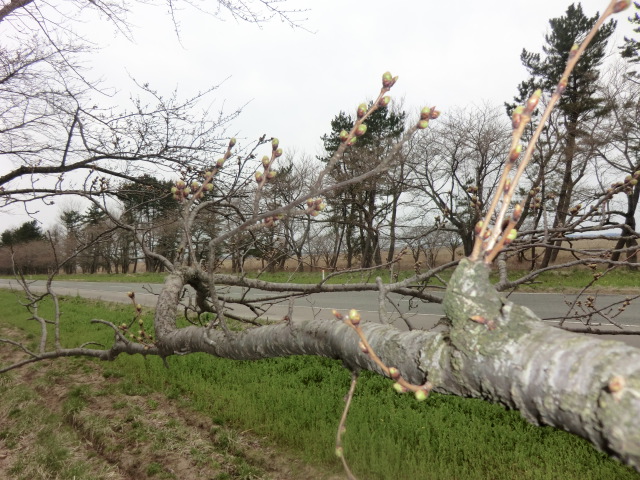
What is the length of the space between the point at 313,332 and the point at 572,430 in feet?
3.10

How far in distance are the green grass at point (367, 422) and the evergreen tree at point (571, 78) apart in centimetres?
1312

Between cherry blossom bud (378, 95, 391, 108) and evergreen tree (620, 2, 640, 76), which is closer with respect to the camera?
cherry blossom bud (378, 95, 391, 108)

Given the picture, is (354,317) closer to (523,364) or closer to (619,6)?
(523,364)

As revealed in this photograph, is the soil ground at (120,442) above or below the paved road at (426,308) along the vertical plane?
below

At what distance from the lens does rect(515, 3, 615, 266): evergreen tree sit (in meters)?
15.1

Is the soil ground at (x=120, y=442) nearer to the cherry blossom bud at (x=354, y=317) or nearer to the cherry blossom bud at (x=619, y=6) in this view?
the cherry blossom bud at (x=354, y=317)

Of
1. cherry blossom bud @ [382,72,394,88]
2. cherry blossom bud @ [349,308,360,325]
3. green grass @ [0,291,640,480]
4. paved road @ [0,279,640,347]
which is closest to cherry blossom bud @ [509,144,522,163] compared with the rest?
cherry blossom bud @ [349,308,360,325]

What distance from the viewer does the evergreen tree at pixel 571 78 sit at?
49.7ft

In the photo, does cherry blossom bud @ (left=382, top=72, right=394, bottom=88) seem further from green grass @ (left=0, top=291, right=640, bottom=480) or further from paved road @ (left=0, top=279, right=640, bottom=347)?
paved road @ (left=0, top=279, right=640, bottom=347)

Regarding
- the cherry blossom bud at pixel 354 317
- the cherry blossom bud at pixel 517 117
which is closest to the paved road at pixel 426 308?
the cherry blossom bud at pixel 354 317

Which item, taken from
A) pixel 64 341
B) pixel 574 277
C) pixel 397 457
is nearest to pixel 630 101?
pixel 574 277

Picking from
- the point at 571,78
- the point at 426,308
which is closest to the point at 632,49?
the point at 571,78

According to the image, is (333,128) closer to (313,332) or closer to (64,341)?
(64,341)

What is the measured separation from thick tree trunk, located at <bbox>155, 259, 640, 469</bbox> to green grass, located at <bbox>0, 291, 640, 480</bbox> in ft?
10.3
